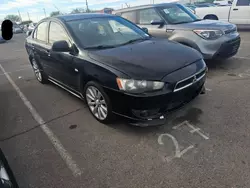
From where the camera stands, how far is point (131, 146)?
109 inches

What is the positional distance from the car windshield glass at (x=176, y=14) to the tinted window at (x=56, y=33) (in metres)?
3.03

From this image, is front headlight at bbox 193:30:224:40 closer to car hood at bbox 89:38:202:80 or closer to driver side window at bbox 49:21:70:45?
car hood at bbox 89:38:202:80

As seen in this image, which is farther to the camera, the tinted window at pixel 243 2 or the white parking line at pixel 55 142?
the tinted window at pixel 243 2

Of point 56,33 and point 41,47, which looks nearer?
point 56,33

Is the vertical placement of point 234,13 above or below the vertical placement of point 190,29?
below

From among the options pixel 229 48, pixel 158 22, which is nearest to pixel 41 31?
pixel 158 22

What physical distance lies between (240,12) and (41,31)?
9.70m

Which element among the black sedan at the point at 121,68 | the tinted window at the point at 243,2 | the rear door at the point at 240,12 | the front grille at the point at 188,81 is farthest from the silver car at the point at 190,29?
the tinted window at the point at 243,2

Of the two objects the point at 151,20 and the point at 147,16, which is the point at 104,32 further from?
the point at 147,16

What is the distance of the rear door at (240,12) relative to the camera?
10.0 m

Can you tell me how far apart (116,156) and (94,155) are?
0.95 feet

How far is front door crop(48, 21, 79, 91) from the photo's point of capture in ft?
11.4

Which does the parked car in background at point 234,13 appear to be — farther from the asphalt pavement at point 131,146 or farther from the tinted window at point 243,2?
the asphalt pavement at point 131,146

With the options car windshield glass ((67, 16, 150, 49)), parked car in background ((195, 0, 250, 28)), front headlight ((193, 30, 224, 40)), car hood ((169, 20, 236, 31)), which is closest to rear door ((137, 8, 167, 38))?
car hood ((169, 20, 236, 31))
